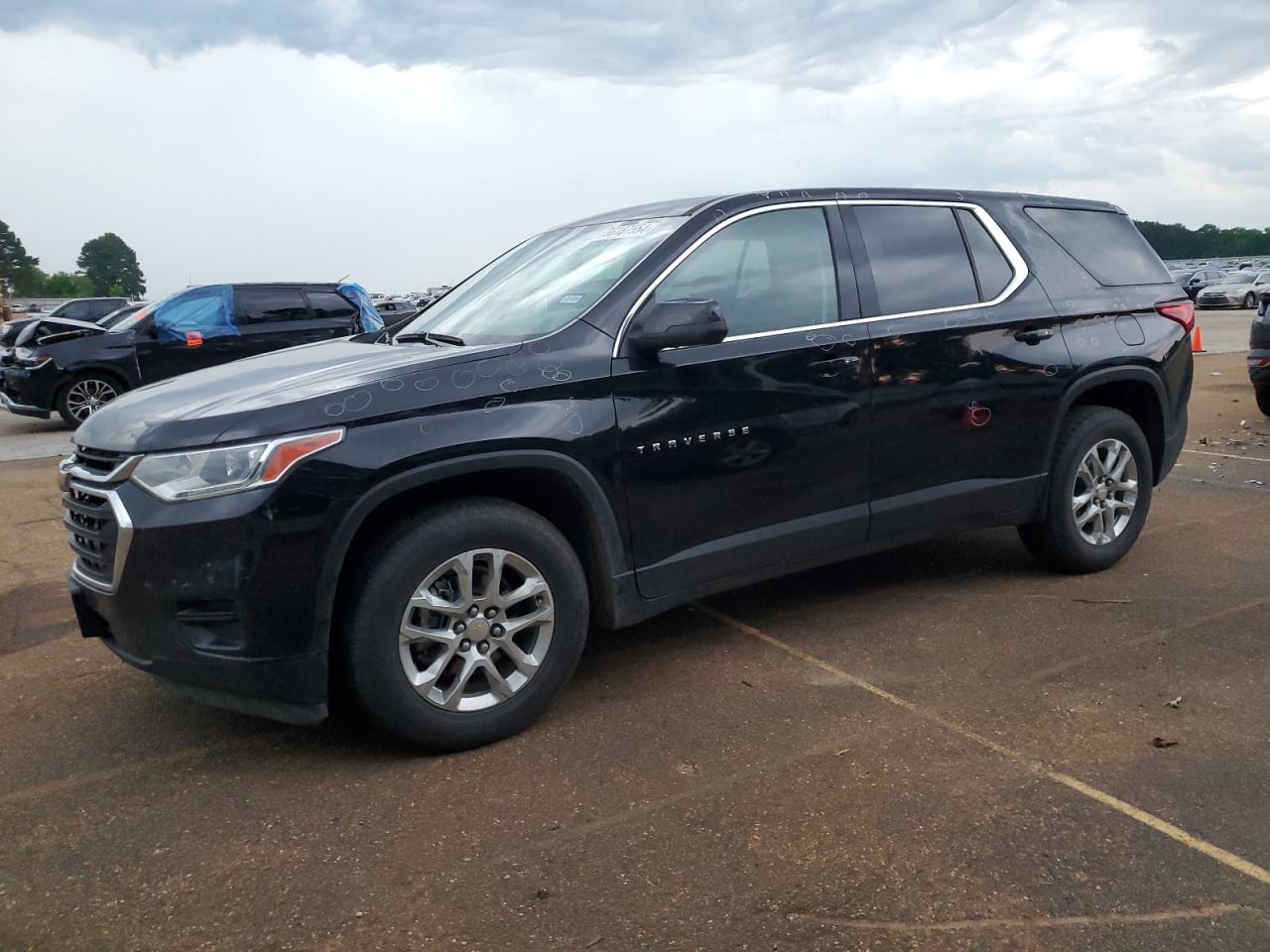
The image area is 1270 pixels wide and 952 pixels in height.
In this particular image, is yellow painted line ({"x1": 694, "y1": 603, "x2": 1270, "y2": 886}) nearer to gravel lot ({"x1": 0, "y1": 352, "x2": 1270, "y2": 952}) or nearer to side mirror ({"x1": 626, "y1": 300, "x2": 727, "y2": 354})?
gravel lot ({"x1": 0, "y1": 352, "x2": 1270, "y2": 952})

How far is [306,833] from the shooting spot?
119 inches

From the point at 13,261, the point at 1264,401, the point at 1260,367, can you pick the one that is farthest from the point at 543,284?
the point at 13,261

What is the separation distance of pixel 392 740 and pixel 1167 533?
4605mm

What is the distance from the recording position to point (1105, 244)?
534 cm

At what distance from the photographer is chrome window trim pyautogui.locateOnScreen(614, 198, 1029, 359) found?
12.9 feet

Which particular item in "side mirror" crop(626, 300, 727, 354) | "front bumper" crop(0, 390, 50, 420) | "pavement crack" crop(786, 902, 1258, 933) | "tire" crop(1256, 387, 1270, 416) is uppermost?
"side mirror" crop(626, 300, 727, 354)

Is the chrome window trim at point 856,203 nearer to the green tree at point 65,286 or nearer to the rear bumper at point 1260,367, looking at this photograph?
the rear bumper at point 1260,367

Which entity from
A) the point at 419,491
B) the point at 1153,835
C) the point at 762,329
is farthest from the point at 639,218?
the point at 1153,835

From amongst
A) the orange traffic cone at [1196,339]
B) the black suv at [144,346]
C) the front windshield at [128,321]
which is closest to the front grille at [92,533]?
the orange traffic cone at [1196,339]

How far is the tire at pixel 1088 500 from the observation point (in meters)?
5.01

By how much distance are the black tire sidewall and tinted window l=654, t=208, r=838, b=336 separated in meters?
→ 1.50

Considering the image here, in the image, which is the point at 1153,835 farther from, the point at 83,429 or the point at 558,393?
the point at 83,429

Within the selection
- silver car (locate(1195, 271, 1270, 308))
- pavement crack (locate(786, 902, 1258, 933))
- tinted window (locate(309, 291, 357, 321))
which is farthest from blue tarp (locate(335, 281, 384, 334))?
silver car (locate(1195, 271, 1270, 308))

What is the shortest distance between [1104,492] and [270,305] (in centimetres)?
1069
